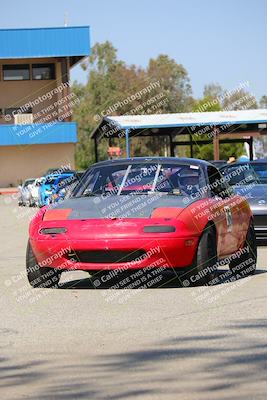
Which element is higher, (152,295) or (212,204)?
(212,204)

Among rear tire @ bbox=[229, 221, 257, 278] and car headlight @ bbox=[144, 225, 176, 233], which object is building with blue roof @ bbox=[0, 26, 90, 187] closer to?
rear tire @ bbox=[229, 221, 257, 278]

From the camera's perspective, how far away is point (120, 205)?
978 cm

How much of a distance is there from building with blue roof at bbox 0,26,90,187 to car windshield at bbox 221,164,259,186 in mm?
41224

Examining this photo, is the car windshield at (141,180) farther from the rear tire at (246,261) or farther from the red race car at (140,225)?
the rear tire at (246,261)

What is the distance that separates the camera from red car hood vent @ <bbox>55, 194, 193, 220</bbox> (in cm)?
957

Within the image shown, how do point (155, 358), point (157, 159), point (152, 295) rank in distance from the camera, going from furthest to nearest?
point (157, 159), point (152, 295), point (155, 358)

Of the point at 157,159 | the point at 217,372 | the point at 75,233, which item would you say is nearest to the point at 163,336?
the point at 217,372

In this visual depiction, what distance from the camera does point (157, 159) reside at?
10797 mm

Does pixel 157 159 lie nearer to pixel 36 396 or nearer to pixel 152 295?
pixel 152 295

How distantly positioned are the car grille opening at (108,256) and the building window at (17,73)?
53.7 metres

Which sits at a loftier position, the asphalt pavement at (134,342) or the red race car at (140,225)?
the red race car at (140,225)

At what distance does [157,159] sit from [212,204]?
1.10 meters

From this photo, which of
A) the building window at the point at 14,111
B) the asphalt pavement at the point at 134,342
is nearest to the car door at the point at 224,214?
the asphalt pavement at the point at 134,342

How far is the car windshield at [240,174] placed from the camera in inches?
622
